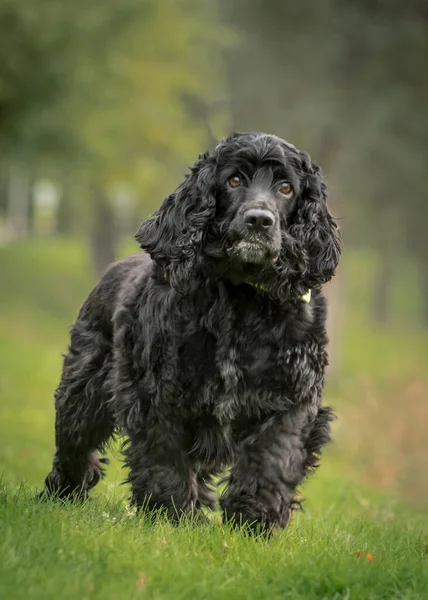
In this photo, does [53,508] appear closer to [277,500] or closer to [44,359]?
[277,500]

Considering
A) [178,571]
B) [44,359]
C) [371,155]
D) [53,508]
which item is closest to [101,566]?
[178,571]

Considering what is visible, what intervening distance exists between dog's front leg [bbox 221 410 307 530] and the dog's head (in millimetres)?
760

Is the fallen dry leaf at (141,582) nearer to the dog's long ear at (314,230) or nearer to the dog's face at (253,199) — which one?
the dog's face at (253,199)

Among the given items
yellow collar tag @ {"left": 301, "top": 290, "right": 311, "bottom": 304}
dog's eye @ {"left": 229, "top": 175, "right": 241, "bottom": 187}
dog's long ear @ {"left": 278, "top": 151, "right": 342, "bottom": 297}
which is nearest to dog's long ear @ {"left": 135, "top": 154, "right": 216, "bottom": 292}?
dog's eye @ {"left": 229, "top": 175, "right": 241, "bottom": 187}

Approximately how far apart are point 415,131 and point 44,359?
826 centimetres

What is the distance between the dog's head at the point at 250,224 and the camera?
543 centimetres

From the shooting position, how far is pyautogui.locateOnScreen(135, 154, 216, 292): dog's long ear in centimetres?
561

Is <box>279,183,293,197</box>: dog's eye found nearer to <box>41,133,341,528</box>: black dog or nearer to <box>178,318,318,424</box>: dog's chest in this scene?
<box>41,133,341,528</box>: black dog

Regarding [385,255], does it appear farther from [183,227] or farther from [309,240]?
[183,227]

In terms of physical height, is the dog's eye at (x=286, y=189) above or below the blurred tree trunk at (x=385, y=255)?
above

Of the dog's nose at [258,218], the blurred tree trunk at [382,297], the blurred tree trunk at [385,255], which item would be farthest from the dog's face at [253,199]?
the blurred tree trunk at [382,297]

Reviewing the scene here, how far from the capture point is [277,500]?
554cm

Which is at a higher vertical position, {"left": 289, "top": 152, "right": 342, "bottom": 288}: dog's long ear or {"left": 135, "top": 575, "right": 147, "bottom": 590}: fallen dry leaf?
{"left": 289, "top": 152, "right": 342, "bottom": 288}: dog's long ear

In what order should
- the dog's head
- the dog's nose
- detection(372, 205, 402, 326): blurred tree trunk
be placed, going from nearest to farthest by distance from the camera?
the dog's nose < the dog's head < detection(372, 205, 402, 326): blurred tree trunk
